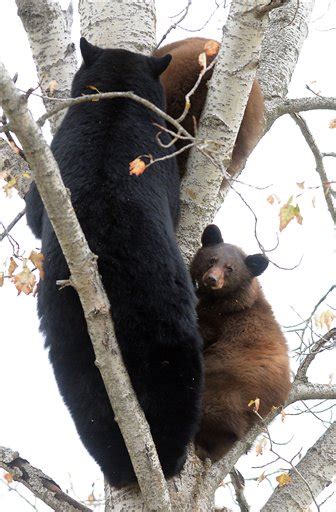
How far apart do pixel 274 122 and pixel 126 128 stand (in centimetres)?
193

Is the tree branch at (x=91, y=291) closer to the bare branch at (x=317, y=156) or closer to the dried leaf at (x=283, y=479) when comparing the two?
the dried leaf at (x=283, y=479)

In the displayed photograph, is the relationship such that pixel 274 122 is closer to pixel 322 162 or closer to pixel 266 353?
pixel 322 162

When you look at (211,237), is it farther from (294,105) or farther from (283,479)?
(283,479)

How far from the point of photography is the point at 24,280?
4230 mm

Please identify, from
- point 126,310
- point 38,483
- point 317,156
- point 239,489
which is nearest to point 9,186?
point 126,310

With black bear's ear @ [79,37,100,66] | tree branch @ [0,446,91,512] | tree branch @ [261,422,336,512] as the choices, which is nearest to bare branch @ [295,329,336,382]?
tree branch @ [261,422,336,512]

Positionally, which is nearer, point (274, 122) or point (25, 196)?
point (25, 196)

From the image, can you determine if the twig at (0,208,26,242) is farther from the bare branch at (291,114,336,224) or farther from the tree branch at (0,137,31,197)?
the bare branch at (291,114,336,224)

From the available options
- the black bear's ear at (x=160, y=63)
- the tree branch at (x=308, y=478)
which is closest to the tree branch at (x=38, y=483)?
the tree branch at (x=308, y=478)

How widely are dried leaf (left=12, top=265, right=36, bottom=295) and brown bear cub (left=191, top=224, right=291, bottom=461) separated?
4.59 ft

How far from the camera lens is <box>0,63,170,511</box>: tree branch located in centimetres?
321

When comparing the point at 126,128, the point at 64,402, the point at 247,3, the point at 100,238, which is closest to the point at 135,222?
the point at 100,238

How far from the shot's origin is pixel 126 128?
Answer: 15.3 feet

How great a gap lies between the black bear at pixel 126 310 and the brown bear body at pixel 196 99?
1.28 metres
